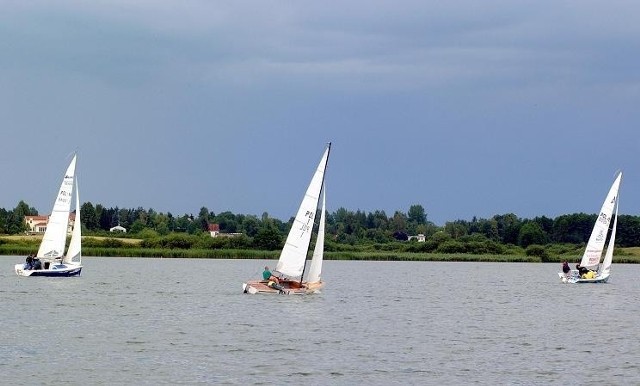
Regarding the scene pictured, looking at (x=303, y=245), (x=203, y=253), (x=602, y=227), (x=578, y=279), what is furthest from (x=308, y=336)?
(x=203, y=253)

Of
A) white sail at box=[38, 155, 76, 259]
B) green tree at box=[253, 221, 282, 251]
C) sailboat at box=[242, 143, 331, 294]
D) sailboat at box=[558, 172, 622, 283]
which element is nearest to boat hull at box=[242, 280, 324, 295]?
sailboat at box=[242, 143, 331, 294]

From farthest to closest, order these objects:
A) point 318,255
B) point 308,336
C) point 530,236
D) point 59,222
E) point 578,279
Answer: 1. point 530,236
2. point 578,279
3. point 59,222
4. point 318,255
5. point 308,336

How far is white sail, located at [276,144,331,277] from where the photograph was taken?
5753 centimetres

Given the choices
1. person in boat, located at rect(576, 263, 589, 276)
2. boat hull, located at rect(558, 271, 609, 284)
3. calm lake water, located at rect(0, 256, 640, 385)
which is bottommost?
calm lake water, located at rect(0, 256, 640, 385)

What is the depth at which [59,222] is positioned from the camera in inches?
A: 2950

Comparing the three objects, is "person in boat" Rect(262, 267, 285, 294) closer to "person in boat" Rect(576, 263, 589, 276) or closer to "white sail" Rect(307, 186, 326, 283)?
"white sail" Rect(307, 186, 326, 283)

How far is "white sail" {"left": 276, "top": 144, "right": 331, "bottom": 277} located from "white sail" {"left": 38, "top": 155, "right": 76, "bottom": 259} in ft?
66.7

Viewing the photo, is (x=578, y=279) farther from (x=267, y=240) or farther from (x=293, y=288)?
(x=267, y=240)

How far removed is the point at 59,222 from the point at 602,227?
1436 inches

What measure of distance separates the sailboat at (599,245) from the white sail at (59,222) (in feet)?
114

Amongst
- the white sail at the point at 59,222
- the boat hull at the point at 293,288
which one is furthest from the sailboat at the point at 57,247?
the boat hull at the point at 293,288

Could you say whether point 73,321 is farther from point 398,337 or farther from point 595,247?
point 595,247

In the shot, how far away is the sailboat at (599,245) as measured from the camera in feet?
264

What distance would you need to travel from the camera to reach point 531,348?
138ft
